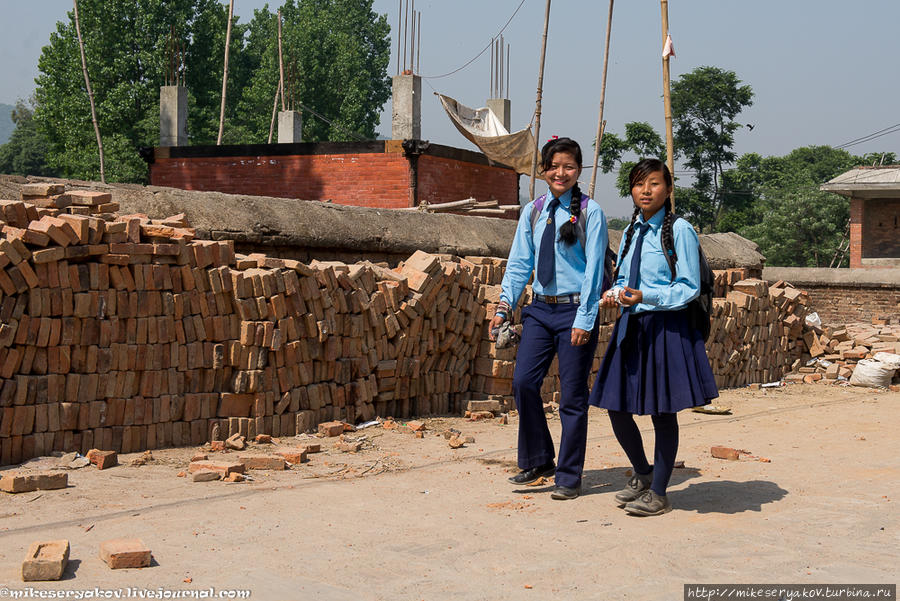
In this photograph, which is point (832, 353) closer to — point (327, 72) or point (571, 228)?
point (571, 228)

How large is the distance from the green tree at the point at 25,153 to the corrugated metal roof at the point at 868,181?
53.4 metres

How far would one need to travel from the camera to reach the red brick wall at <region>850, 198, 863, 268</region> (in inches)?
1070

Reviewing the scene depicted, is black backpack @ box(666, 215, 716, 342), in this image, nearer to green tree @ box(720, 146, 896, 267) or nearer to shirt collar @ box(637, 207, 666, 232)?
shirt collar @ box(637, 207, 666, 232)

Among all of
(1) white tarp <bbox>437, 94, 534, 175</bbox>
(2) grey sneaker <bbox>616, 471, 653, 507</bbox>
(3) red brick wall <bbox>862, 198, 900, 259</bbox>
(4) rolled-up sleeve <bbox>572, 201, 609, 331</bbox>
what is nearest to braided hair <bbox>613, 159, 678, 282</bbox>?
(4) rolled-up sleeve <bbox>572, 201, 609, 331</bbox>

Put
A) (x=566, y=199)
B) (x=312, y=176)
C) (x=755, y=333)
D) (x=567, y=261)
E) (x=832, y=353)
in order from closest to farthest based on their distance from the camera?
(x=567, y=261), (x=566, y=199), (x=755, y=333), (x=832, y=353), (x=312, y=176)

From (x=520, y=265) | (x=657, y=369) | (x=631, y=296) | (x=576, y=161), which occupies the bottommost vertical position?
(x=657, y=369)

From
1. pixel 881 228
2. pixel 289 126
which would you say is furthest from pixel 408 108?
pixel 881 228

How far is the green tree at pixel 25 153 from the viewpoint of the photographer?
214ft

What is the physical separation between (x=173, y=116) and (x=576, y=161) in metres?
15.2

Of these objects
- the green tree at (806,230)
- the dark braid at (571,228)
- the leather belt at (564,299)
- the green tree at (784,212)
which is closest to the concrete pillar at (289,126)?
the dark braid at (571,228)

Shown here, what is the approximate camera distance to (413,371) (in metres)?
7.42

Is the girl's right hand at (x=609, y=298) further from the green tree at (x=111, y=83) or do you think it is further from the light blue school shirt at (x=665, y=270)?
the green tree at (x=111, y=83)

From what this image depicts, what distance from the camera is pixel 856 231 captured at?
89.9 ft

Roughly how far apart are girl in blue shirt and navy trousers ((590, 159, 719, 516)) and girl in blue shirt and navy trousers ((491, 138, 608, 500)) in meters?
0.20
